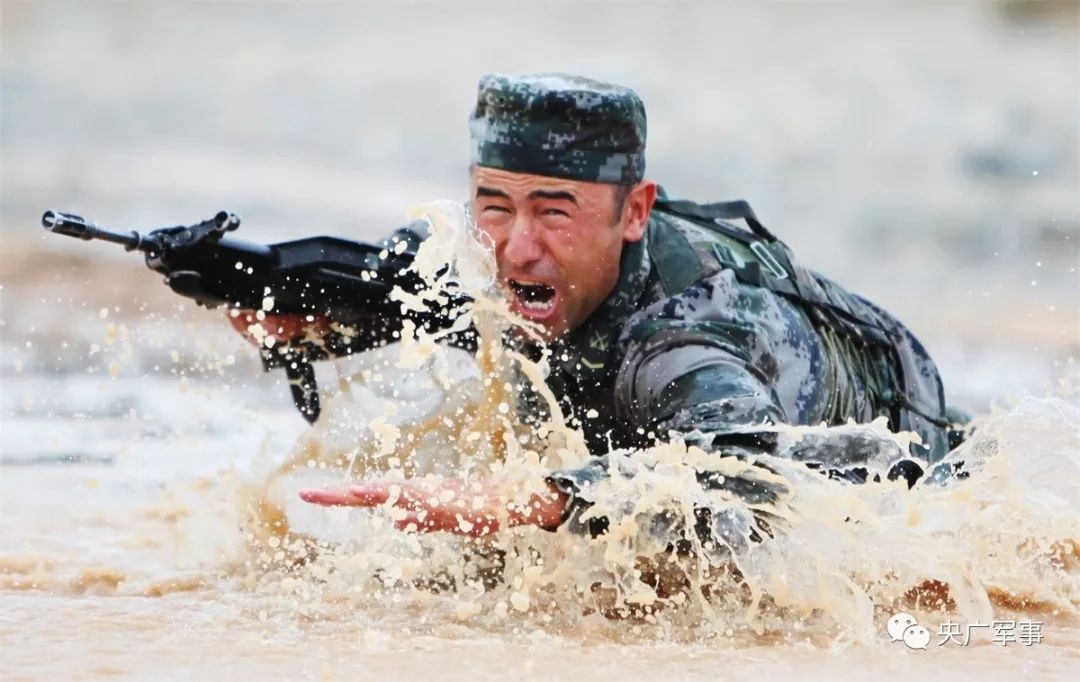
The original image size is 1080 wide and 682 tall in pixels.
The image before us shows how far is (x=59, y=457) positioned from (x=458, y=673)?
114 inches

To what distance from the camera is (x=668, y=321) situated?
11.1ft

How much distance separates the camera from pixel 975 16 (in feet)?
39.1

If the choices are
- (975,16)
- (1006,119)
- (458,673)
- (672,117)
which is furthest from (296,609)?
(975,16)

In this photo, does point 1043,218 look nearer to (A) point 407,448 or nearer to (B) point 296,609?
(A) point 407,448

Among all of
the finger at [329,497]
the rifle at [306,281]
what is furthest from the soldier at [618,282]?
the finger at [329,497]

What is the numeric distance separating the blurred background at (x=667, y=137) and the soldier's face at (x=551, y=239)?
3.97 metres

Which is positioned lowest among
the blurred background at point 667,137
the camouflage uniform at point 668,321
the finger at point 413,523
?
the finger at point 413,523

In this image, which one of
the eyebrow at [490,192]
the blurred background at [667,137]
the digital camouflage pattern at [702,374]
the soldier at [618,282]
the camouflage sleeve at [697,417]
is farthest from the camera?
the blurred background at [667,137]

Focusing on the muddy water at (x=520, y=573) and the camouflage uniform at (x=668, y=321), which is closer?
the muddy water at (x=520, y=573)

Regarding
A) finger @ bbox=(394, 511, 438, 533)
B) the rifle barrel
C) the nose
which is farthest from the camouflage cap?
finger @ bbox=(394, 511, 438, 533)

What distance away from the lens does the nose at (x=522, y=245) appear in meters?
3.39

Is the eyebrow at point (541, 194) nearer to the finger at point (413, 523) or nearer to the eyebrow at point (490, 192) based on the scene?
the eyebrow at point (490, 192)

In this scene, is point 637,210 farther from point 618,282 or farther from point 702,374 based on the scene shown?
point 702,374

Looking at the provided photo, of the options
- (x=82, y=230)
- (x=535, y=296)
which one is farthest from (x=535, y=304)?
(x=82, y=230)
